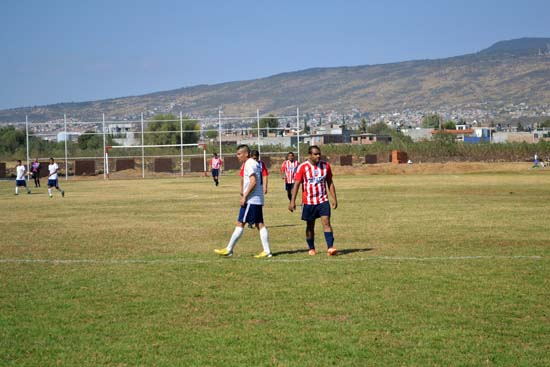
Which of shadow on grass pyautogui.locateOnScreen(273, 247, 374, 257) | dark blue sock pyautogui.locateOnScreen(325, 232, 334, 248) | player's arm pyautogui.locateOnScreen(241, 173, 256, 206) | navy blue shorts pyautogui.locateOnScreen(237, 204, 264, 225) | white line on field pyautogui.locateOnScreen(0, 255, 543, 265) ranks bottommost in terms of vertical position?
shadow on grass pyautogui.locateOnScreen(273, 247, 374, 257)

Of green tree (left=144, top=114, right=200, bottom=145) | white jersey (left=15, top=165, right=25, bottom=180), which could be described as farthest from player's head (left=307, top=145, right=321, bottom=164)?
green tree (left=144, top=114, right=200, bottom=145)

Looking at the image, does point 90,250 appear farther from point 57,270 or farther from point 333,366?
point 333,366

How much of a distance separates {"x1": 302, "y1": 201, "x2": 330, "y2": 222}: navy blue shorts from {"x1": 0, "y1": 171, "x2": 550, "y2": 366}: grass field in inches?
29.9

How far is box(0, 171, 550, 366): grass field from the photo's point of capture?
824 cm

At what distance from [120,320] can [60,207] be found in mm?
22172

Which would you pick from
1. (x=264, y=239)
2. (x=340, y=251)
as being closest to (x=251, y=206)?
(x=264, y=239)

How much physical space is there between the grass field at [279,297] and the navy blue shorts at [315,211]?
0.76 m

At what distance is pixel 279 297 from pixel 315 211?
4.37 meters

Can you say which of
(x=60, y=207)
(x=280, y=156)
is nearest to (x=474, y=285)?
(x=60, y=207)

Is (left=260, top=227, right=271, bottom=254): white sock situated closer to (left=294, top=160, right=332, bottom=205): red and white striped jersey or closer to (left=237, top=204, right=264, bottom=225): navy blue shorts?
(left=237, top=204, right=264, bottom=225): navy blue shorts

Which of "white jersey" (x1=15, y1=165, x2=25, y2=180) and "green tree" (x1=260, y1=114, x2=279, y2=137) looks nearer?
"white jersey" (x1=15, y1=165, x2=25, y2=180)

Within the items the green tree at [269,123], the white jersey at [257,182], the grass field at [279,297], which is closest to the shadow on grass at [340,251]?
the grass field at [279,297]

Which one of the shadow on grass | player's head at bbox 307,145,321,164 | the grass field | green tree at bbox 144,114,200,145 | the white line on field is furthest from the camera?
green tree at bbox 144,114,200,145

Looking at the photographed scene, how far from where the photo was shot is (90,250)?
16.6 meters
